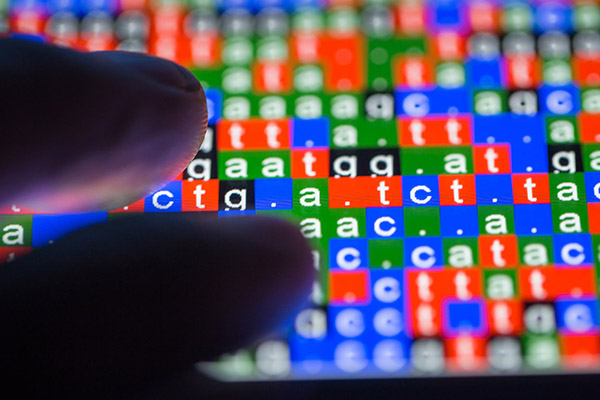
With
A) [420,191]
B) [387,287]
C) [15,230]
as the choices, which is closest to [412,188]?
[420,191]

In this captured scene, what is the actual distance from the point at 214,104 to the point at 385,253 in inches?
10.8

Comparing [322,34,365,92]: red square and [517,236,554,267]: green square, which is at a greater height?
[322,34,365,92]: red square

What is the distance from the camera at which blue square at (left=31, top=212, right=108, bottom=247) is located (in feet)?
2.00

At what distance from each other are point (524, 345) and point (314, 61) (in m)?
0.42

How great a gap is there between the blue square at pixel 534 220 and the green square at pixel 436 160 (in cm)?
8

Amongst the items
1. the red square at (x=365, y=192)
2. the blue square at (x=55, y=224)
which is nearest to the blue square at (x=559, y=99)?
the red square at (x=365, y=192)

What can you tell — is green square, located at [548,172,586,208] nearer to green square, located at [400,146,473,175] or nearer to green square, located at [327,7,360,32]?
green square, located at [400,146,473,175]

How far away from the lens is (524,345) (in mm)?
613

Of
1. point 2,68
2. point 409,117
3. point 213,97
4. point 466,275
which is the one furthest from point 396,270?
point 2,68

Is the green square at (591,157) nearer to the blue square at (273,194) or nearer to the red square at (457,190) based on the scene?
the red square at (457,190)

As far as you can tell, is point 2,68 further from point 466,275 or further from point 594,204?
point 594,204

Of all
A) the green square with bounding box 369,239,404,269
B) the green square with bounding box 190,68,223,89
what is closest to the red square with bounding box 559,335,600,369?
the green square with bounding box 369,239,404,269

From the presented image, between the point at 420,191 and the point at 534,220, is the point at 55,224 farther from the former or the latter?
the point at 534,220

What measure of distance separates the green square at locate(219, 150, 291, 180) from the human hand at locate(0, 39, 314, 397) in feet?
0.71
